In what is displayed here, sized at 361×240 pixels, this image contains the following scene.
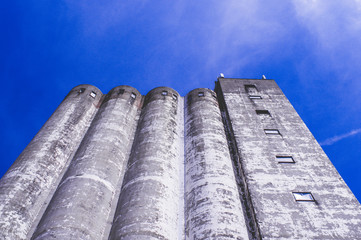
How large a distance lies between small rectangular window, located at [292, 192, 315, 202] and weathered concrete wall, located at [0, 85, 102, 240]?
42.2 ft

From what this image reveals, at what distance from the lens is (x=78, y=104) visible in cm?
2014

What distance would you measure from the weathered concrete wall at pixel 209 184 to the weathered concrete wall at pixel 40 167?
7580 millimetres

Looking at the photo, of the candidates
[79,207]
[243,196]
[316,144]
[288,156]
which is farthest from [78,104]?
[316,144]

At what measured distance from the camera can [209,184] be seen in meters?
13.4

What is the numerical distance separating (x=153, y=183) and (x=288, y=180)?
6.96 meters

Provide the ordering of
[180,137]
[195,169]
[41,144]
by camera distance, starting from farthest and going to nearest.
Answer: [180,137], [41,144], [195,169]

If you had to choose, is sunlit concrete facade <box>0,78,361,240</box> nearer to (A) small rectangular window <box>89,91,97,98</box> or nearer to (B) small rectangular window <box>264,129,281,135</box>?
(B) small rectangular window <box>264,129,281,135</box>

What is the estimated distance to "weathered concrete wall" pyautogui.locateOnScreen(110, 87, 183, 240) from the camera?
11555 millimetres

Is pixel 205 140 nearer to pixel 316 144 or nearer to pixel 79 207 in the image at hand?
pixel 316 144

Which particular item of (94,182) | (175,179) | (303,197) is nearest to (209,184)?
(175,179)

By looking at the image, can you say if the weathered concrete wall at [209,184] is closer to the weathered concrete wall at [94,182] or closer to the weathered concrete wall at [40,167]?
the weathered concrete wall at [94,182]

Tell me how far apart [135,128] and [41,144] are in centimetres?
617

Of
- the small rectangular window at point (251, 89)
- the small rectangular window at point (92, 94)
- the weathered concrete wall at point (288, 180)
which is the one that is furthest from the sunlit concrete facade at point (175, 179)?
the small rectangular window at point (251, 89)

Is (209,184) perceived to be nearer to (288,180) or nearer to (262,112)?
(288,180)
